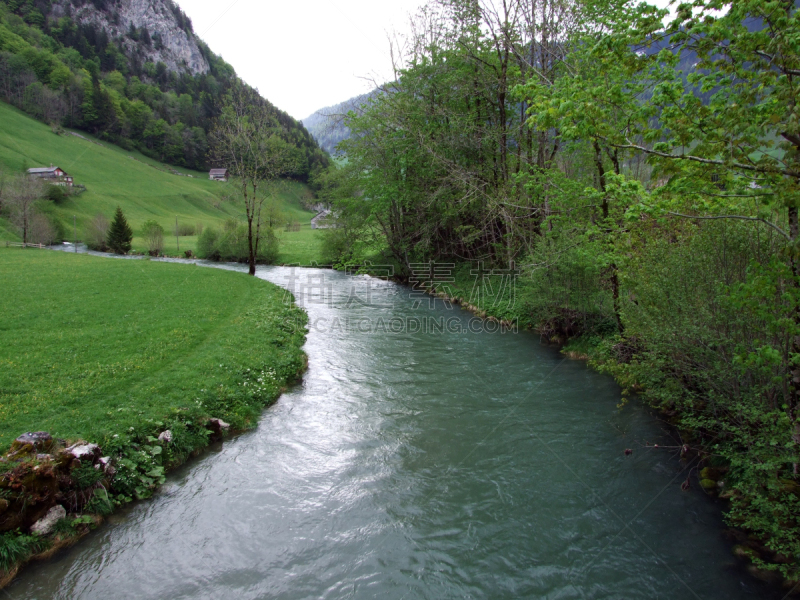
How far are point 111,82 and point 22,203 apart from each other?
360 ft

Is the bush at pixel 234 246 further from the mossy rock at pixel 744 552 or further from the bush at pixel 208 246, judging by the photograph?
the mossy rock at pixel 744 552

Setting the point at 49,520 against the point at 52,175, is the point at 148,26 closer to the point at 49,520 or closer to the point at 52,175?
the point at 52,175

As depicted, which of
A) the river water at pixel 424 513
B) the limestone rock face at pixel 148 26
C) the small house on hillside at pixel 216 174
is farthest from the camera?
the limestone rock face at pixel 148 26

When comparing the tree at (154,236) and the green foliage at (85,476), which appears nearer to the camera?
the green foliage at (85,476)

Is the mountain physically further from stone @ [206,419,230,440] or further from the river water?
the river water

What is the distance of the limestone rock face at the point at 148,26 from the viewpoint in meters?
164

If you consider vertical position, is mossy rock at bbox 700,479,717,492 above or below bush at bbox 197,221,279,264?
below

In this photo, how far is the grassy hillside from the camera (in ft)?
224

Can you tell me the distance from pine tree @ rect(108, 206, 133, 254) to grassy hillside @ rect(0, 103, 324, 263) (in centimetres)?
197

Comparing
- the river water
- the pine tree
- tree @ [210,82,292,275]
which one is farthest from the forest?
the pine tree

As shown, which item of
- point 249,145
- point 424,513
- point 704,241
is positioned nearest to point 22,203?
point 249,145

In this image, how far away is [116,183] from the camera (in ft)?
285

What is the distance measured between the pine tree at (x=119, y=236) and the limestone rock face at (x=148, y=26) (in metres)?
146

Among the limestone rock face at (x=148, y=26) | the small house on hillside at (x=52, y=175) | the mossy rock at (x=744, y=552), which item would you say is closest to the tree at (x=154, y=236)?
the small house on hillside at (x=52, y=175)
